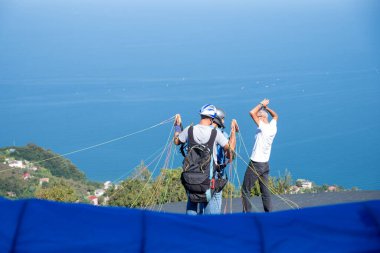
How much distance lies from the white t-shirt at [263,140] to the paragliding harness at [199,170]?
0.93 meters

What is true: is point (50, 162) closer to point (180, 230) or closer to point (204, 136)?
point (204, 136)

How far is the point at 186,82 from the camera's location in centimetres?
7881

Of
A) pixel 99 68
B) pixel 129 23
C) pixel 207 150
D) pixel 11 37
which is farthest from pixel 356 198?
pixel 129 23

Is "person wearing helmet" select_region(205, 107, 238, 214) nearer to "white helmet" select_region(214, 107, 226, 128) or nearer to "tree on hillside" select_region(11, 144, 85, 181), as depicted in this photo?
"white helmet" select_region(214, 107, 226, 128)

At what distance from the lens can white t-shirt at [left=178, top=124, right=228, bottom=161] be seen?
4961 millimetres

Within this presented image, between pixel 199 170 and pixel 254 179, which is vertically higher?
pixel 254 179

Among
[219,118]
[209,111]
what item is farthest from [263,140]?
[209,111]

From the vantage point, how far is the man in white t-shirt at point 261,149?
228 inches

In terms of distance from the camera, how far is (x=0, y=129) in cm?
5991

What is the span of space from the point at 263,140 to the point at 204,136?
997 mm

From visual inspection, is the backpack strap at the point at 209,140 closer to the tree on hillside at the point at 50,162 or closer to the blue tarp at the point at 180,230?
the blue tarp at the point at 180,230

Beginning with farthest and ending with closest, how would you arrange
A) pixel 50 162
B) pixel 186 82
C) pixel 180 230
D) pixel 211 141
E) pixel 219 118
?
1. pixel 186 82
2. pixel 50 162
3. pixel 219 118
4. pixel 211 141
5. pixel 180 230

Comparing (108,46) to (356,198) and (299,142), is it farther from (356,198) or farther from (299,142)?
(356,198)

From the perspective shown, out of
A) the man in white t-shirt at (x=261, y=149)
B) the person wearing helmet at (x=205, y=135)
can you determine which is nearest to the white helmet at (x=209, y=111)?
the person wearing helmet at (x=205, y=135)
